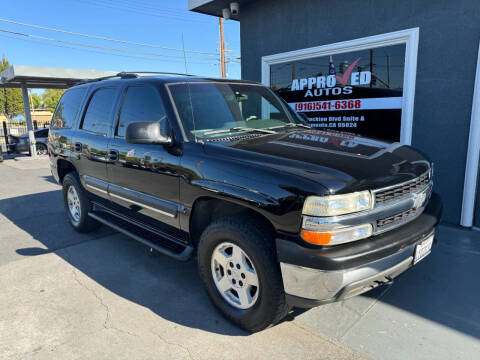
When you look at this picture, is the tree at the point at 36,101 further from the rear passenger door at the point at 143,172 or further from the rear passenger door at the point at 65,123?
the rear passenger door at the point at 143,172

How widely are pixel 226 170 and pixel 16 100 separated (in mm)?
61603

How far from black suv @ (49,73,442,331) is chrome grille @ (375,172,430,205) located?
10mm

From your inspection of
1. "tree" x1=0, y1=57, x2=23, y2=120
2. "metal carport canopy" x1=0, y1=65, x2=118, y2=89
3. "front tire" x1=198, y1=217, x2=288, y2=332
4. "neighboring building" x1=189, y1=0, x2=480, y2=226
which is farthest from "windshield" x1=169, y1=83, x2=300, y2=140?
"tree" x1=0, y1=57, x2=23, y2=120

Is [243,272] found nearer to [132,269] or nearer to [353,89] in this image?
[132,269]

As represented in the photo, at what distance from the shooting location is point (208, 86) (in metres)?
3.56

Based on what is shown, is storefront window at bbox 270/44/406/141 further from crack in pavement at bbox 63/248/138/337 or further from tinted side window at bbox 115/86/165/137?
crack in pavement at bbox 63/248/138/337

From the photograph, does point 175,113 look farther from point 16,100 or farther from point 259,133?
point 16,100

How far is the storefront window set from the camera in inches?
210

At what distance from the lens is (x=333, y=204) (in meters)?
2.18

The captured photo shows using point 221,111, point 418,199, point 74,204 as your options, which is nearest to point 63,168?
point 74,204

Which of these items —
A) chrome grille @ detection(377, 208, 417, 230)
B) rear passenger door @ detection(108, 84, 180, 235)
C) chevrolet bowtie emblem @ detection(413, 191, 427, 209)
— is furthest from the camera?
rear passenger door @ detection(108, 84, 180, 235)

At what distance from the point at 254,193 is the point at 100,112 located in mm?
2701

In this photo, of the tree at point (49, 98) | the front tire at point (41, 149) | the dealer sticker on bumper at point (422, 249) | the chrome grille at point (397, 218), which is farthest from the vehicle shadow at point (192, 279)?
the tree at point (49, 98)

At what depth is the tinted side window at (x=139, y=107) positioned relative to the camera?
3404mm
